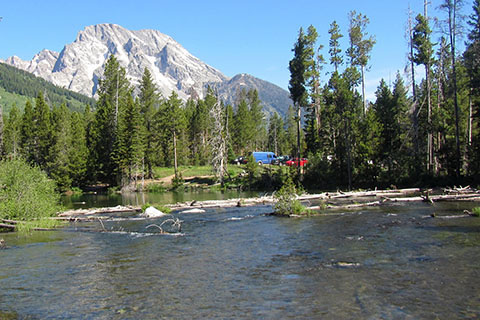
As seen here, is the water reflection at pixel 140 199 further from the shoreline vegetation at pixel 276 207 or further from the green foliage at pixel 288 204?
the green foliage at pixel 288 204

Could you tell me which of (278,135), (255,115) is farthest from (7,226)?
(278,135)

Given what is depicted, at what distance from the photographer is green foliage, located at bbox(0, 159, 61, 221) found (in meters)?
22.2

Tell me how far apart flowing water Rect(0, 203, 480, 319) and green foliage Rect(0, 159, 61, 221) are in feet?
5.68

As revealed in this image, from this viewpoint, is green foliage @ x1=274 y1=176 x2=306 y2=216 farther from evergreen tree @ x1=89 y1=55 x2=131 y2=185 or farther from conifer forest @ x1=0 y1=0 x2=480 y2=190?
evergreen tree @ x1=89 y1=55 x2=131 y2=185

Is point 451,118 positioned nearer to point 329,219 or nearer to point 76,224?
point 329,219

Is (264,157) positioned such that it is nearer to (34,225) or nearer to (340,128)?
(340,128)

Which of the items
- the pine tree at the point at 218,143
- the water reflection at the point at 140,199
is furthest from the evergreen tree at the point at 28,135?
the pine tree at the point at 218,143

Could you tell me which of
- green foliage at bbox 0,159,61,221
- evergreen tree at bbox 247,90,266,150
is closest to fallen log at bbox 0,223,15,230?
green foliage at bbox 0,159,61,221

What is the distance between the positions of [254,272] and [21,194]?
16.2 meters

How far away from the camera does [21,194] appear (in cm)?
2242

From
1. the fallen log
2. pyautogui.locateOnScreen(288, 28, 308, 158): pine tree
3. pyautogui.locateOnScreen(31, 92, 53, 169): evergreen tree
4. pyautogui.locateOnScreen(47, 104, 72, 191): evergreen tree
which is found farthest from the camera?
pyautogui.locateOnScreen(31, 92, 53, 169): evergreen tree

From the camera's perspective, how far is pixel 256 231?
2005cm

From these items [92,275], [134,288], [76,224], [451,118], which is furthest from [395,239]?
[451,118]

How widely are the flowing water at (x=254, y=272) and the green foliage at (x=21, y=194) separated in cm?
173
